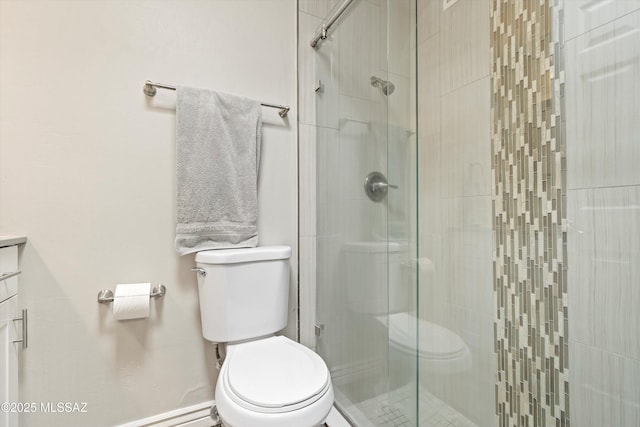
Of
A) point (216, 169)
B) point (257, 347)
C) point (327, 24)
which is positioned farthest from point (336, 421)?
point (327, 24)

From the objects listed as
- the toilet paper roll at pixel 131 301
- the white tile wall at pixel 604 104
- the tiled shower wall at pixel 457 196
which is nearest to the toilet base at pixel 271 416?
the toilet paper roll at pixel 131 301

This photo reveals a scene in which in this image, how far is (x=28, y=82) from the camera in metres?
1.10

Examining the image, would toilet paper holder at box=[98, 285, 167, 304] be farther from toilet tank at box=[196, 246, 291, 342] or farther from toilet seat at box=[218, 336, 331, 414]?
toilet seat at box=[218, 336, 331, 414]

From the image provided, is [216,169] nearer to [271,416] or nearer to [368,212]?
[368,212]

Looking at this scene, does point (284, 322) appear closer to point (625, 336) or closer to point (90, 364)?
point (90, 364)

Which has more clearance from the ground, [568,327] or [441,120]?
[441,120]

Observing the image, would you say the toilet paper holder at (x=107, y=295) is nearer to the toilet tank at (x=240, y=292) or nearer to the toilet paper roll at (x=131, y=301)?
the toilet paper roll at (x=131, y=301)

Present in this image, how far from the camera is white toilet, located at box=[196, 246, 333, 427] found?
34.8 inches

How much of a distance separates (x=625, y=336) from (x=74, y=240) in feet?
5.74

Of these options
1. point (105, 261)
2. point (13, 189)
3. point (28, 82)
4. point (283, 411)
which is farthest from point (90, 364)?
point (28, 82)

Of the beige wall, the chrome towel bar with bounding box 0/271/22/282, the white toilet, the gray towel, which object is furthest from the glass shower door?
the chrome towel bar with bounding box 0/271/22/282

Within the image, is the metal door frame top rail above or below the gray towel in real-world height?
above

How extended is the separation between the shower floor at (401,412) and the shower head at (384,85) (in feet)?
3.31

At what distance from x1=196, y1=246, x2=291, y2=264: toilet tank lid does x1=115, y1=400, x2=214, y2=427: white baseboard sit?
646 mm
